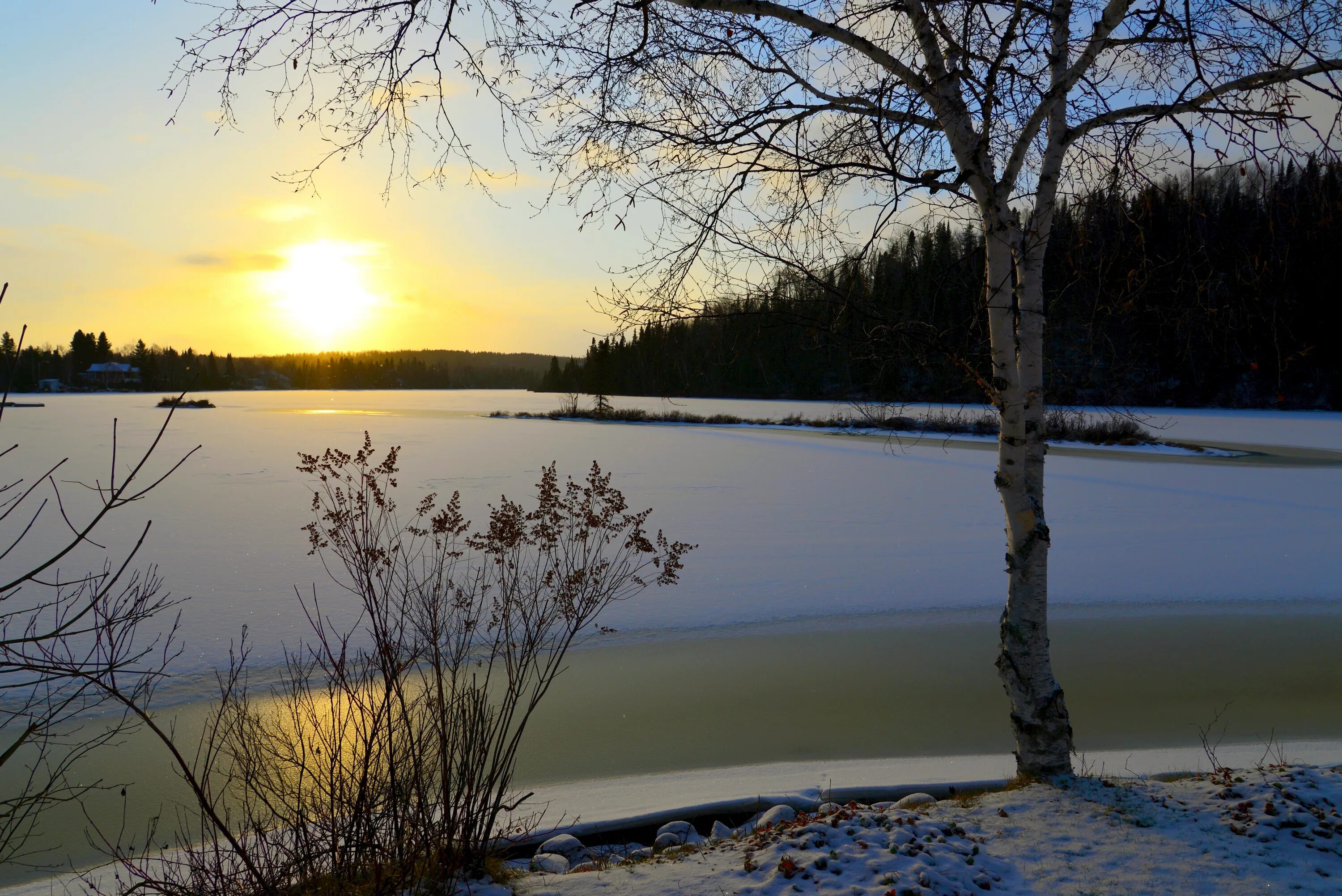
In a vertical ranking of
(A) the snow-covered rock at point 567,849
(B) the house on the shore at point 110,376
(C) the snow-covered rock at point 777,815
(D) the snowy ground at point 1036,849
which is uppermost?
(B) the house on the shore at point 110,376

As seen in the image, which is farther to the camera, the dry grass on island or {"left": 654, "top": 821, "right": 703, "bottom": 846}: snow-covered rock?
the dry grass on island

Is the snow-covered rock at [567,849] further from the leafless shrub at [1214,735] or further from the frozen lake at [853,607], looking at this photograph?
the leafless shrub at [1214,735]

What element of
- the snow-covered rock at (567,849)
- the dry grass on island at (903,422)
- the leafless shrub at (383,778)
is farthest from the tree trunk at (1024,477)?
the dry grass on island at (903,422)

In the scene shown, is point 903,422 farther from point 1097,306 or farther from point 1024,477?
point 1024,477

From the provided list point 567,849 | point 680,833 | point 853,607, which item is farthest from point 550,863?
point 853,607

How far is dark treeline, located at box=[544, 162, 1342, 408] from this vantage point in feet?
12.3

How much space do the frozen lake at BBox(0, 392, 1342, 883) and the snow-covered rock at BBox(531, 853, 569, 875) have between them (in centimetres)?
104

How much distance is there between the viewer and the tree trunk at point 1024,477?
391 centimetres

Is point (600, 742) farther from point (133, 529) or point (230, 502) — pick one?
point (230, 502)

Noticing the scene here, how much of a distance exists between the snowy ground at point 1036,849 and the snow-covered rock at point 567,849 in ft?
0.23

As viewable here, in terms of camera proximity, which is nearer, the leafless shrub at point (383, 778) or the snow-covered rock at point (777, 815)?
the leafless shrub at point (383, 778)

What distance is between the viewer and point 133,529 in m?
10.6

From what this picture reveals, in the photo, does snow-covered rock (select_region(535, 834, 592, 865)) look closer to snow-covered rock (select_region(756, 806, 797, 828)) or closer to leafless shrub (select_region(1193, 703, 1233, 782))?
snow-covered rock (select_region(756, 806, 797, 828))

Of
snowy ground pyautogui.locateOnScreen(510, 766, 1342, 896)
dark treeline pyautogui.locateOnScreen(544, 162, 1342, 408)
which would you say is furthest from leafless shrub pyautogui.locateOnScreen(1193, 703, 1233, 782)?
dark treeline pyautogui.locateOnScreen(544, 162, 1342, 408)
